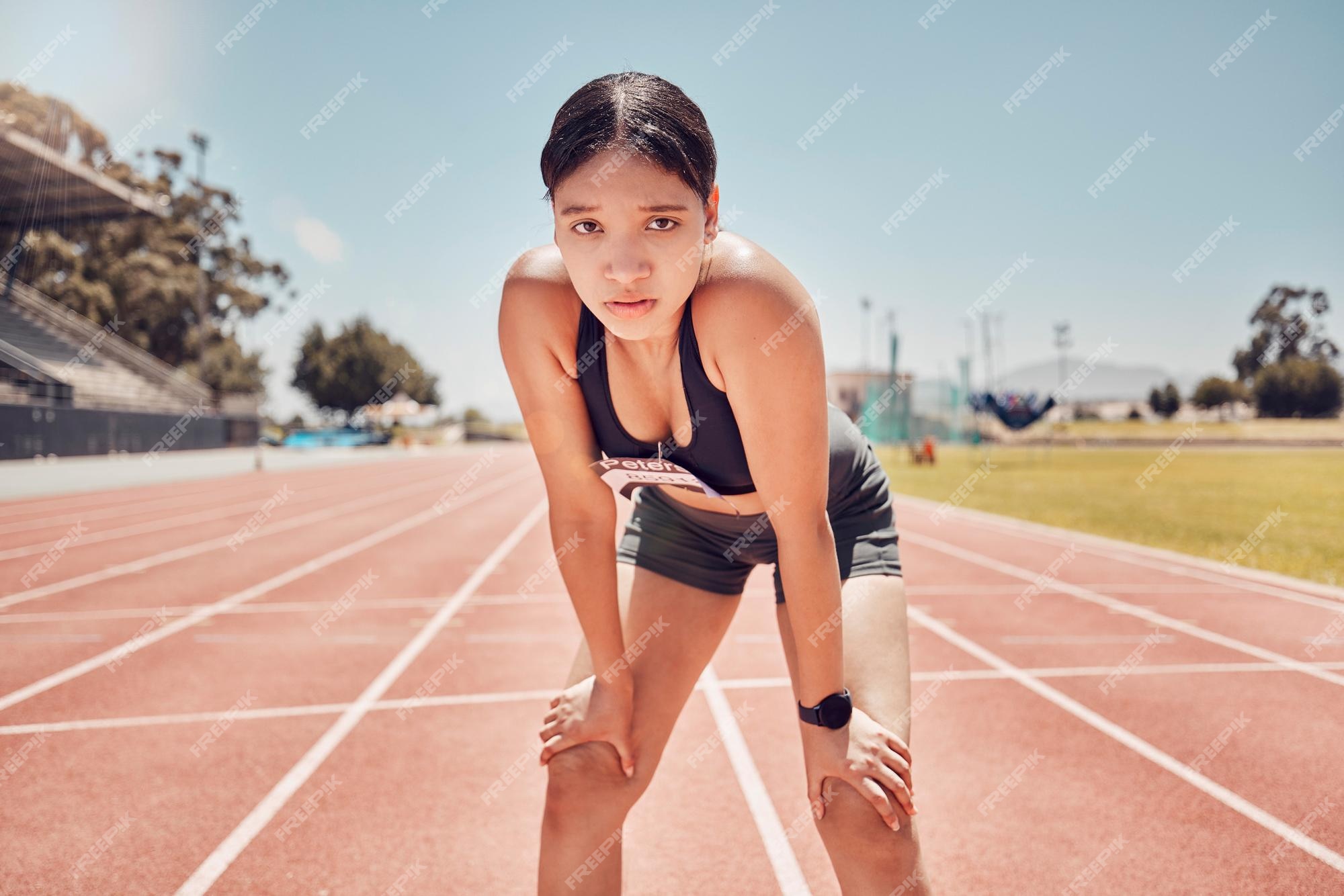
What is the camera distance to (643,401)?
5.62 ft

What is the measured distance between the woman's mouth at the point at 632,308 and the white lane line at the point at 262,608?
18.8ft

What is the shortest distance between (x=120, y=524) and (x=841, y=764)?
1391cm

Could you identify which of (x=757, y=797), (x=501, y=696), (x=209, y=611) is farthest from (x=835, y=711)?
(x=209, y=611)

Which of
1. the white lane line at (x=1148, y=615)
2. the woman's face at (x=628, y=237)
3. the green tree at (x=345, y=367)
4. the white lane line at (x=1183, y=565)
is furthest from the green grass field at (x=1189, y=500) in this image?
the green tree at (x=345, y=367)

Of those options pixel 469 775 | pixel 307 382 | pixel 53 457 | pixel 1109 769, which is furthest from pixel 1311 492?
pixel 307 382

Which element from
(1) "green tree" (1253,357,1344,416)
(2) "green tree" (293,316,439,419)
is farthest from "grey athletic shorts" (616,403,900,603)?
(1) "green tree" (1253,357,1344,416)

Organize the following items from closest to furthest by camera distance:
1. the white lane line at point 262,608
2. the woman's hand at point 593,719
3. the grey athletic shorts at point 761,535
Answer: the woman's hand at point 593,719, the grey athletic shorts at point 761,535, the white lane line at point 262,608

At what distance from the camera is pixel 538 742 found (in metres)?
3.75

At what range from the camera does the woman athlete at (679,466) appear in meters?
1.35

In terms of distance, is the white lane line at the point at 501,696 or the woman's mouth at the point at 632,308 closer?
the woman's mouth at the point at 632,308

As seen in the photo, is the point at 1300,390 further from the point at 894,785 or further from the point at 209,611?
the point at 894,785

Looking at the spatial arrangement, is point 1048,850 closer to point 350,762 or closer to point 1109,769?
point 1109,769

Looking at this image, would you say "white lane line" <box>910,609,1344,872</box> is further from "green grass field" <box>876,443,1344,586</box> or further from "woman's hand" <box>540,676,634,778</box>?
"green grass field" <box>876,443,1344,586</box>

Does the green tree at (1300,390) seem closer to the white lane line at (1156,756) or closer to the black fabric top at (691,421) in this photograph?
the white lane line at (1156,756)
